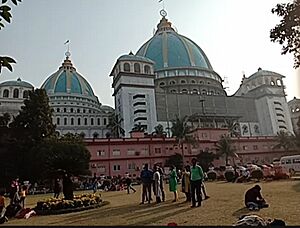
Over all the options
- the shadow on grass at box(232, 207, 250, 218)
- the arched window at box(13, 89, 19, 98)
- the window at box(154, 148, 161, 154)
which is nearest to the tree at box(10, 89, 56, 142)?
the window at box(154, 148, 161, 154)

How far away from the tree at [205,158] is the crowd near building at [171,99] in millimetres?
A: 2904

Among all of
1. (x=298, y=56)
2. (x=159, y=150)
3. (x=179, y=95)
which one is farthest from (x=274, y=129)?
(x=298, y=56)

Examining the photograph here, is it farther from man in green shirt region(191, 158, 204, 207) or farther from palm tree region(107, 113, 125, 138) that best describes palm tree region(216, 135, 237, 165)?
man in green shirt region(191, 158, 204, 207)

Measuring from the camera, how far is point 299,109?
94.9m

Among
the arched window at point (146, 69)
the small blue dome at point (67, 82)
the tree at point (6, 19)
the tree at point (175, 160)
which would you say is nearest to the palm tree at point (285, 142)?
the tree at point (175, 160)

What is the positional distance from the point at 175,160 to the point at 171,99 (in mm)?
33738

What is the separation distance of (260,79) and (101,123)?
160ft

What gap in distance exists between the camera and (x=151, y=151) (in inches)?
2035

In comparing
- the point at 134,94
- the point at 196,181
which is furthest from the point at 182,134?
the point at 196,181

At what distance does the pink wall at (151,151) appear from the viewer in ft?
159

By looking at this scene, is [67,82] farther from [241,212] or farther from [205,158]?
[241,212]

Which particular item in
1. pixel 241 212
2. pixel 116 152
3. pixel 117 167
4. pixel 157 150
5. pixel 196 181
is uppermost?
pixel 157 150

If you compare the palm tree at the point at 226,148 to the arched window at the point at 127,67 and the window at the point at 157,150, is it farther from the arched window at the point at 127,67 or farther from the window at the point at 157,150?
the arched window at the point at 127,67

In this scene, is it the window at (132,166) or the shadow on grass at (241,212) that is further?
the window at (132,166)
